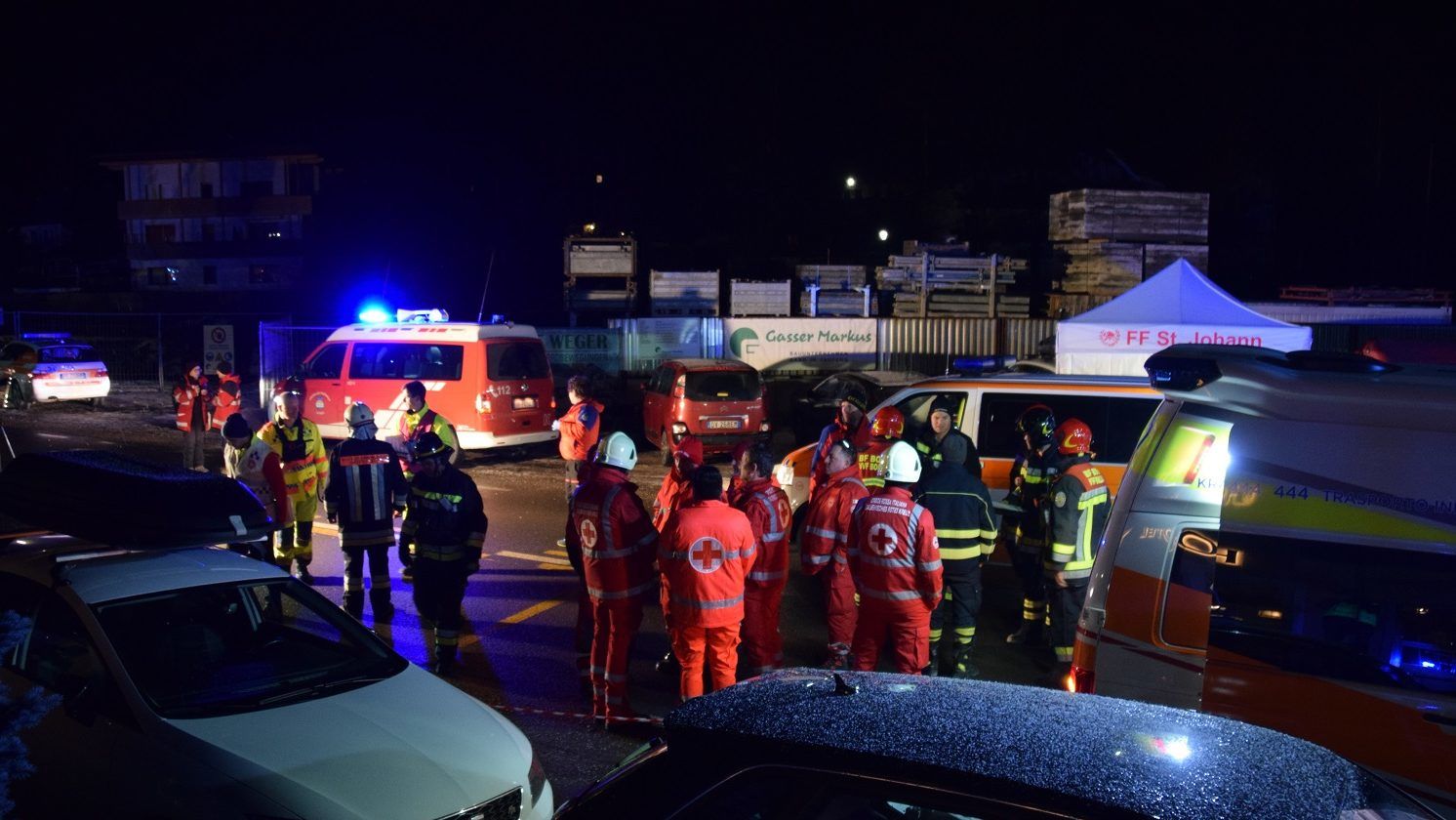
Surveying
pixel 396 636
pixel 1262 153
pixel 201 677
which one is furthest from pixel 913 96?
pixel 201 677

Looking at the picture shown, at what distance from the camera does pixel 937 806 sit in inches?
85.4

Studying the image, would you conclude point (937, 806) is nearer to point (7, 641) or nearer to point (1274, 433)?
point (1274, 433)

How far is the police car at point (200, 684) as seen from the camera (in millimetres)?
3891

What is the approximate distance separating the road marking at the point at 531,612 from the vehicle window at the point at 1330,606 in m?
5.94

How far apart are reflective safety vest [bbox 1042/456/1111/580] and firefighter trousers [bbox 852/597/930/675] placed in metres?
1.47

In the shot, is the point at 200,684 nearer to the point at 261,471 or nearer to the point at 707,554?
the point at 707,554

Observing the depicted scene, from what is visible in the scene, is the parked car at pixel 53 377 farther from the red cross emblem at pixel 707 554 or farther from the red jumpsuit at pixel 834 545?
the red cross emblem at pixel 707 554

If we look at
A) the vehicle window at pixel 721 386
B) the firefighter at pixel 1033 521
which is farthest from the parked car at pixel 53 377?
the firefighter at pixel 1033 521

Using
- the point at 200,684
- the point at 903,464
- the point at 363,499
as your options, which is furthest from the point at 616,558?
the point at 363,499

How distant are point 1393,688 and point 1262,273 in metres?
38.5

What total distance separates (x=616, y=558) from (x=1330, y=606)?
11.9ft

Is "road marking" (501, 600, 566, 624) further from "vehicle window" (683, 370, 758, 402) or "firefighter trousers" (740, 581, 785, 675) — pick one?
"vehicle window" (683, 370, 758, 402)

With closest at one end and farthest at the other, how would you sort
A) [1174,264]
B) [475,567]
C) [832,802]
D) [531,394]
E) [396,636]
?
[832,802]
[475,567]
[396,636]
[1174,264]
[531,394]

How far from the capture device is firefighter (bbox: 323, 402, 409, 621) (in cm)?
767
